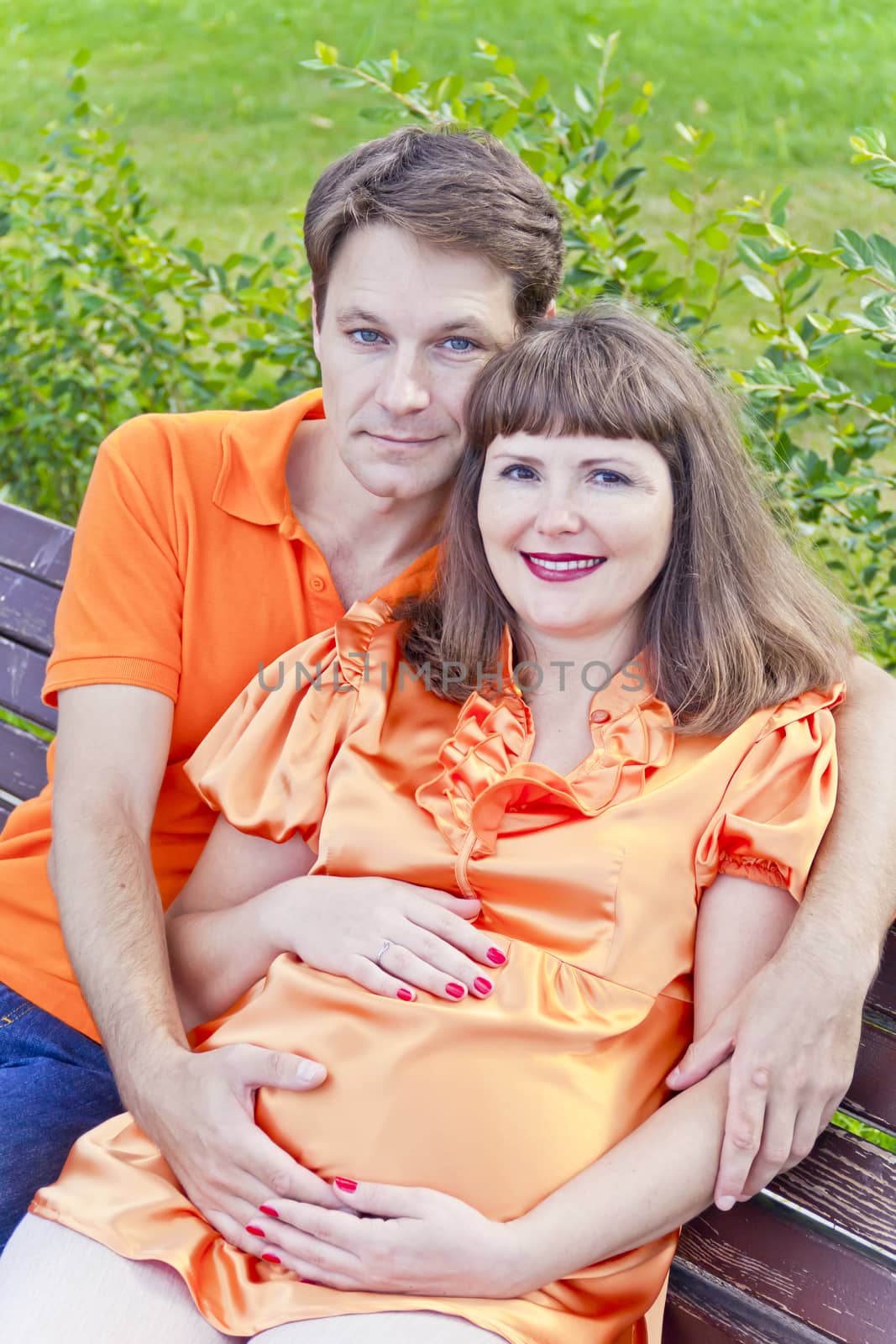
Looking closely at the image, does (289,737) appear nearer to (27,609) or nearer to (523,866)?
(523,866)

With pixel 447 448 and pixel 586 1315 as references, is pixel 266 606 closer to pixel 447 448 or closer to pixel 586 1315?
pixel 447 448

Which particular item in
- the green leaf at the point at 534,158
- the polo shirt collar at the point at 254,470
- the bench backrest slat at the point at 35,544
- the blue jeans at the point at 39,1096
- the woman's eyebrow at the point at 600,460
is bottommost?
the blue jeans at the point at 39,1096

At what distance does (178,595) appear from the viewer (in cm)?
237

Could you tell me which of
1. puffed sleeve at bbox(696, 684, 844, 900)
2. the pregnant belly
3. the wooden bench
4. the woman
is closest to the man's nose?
the woman

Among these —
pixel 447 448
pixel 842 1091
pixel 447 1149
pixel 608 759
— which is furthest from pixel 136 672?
pixel 842 1091

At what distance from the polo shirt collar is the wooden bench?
1.25 metres

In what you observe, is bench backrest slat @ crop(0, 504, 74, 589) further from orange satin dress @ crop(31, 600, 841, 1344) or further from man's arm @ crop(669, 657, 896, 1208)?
man's arm @ crop(669, 657, 896, 1208)

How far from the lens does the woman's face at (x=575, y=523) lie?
195 centimetres

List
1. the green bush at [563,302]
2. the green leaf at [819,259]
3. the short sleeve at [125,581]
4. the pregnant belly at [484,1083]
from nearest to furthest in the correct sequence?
the pregnant belly at [484,1083], the short sleeve at [125,581], the green leaf at [819,259], the green bush at [563,302]

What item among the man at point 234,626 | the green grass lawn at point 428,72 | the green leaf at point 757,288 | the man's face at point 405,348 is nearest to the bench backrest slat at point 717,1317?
the man at point 234,626

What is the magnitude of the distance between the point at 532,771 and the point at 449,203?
3.01ft

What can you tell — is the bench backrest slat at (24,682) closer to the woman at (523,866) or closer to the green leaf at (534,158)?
the woman at (523,866)

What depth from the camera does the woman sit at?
1710 millimetres

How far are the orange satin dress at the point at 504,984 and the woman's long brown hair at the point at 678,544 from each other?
7 cm
